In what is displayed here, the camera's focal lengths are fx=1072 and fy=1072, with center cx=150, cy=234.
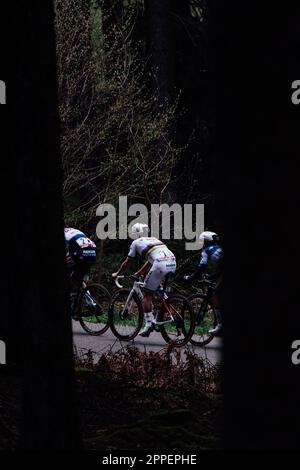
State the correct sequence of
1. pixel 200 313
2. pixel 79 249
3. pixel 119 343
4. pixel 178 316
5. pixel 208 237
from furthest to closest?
pixel 79 249
pixel 119 343
pixel 208 237
pixel 200 313
pixel 178 316

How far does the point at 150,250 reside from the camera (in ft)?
52.1

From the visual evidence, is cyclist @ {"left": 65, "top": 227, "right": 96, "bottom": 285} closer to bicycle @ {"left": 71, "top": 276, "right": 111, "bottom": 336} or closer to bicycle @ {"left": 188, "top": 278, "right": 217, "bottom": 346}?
bicycle @ {"left": 71, "top": 276, "right": 111, "bottom": 336}

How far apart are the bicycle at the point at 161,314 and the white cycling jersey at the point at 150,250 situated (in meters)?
0.46

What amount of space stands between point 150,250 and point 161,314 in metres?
0.97

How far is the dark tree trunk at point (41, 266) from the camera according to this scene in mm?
6301

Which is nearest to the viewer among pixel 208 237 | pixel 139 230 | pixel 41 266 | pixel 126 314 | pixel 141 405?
pixel 41 266

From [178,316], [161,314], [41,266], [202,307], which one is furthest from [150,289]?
[41,266]

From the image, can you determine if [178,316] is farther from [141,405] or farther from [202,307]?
[141,405]

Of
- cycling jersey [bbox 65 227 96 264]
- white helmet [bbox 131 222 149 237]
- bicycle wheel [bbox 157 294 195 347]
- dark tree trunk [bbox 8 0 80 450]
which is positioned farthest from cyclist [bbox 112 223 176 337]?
dark tree trunk [bbox 8 0 80 450]

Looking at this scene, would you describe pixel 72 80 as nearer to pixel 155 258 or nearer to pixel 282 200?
pixel 155 258

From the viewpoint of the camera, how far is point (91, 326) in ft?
58.2

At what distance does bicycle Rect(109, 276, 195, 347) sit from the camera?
15.7 metres

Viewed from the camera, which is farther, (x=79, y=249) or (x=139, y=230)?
(x=79, y=249)
